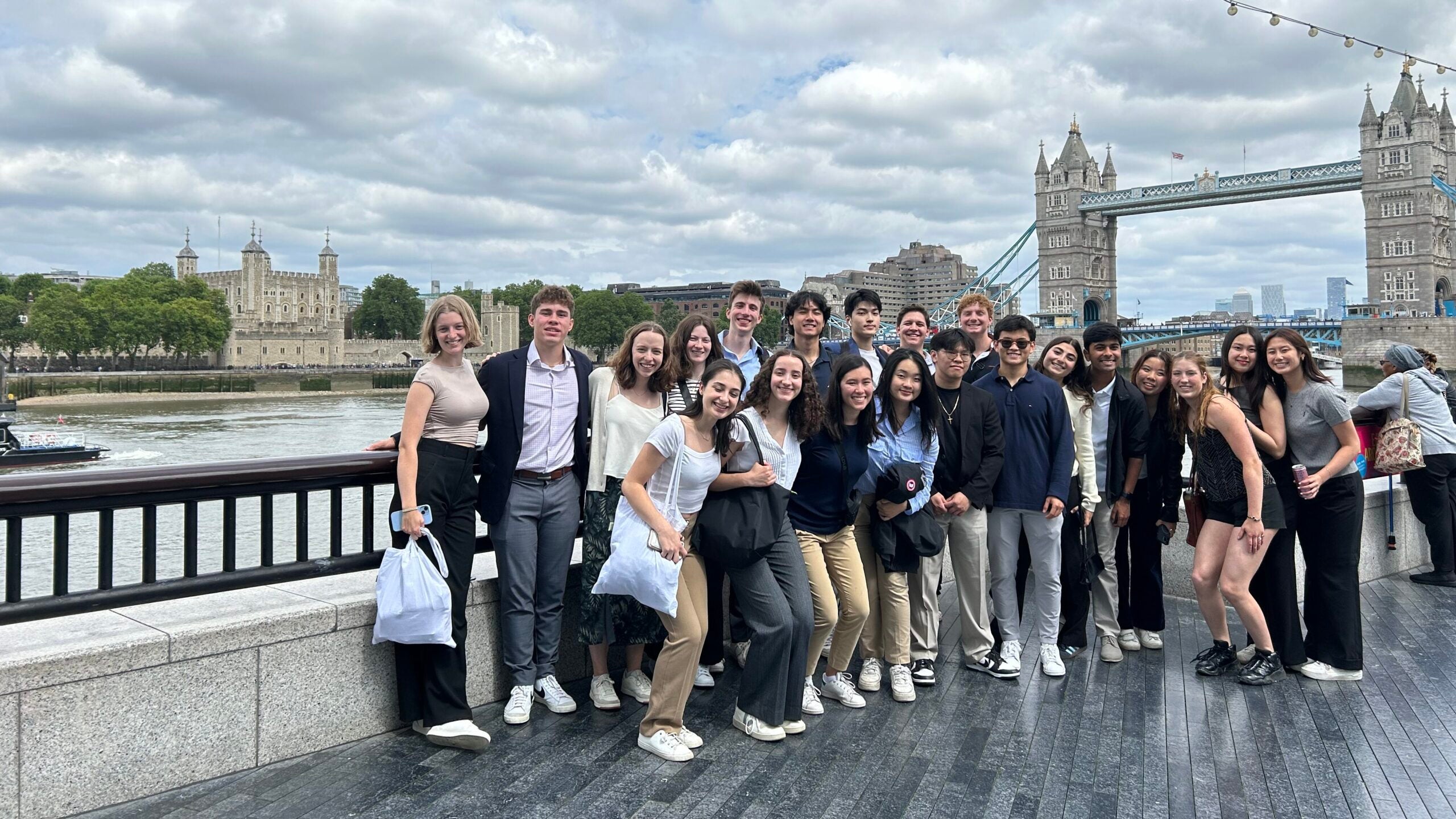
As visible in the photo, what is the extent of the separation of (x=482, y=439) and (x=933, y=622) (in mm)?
4027

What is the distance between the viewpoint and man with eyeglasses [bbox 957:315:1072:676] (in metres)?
3.89

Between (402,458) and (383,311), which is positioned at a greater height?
(383,311)

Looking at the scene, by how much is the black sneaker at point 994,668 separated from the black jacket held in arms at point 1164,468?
95 cm

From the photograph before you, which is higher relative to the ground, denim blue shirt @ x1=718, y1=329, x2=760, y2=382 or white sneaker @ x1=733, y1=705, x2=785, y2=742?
denim blue shirt @ x1=718, y1=329, x2=760, y2=382

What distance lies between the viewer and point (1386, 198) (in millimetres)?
63281

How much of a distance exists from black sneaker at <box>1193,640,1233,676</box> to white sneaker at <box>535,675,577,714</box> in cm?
237

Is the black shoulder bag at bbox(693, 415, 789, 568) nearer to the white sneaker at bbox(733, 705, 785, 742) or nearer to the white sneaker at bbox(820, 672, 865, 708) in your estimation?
the white sneaker at bbox(733, 705, 785, 742)

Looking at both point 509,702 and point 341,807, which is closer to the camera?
point 341,807

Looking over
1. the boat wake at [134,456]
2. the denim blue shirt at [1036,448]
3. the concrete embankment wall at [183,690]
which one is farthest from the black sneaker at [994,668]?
the boat wake at [134,456]

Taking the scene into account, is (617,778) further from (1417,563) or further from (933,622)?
(1417,563)

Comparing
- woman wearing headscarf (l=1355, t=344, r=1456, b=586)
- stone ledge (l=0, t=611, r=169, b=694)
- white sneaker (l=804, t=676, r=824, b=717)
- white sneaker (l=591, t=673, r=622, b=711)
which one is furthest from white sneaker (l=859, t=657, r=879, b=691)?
woman wearing headscarf (l=1355, t=344, r=1456, b=586)

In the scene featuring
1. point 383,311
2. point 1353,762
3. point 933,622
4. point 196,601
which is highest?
point 383,311

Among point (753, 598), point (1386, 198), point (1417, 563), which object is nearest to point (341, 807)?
point (753, 598)

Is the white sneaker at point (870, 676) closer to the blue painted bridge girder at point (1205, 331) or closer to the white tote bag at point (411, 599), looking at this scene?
the white tote bag at point (411, 599)
